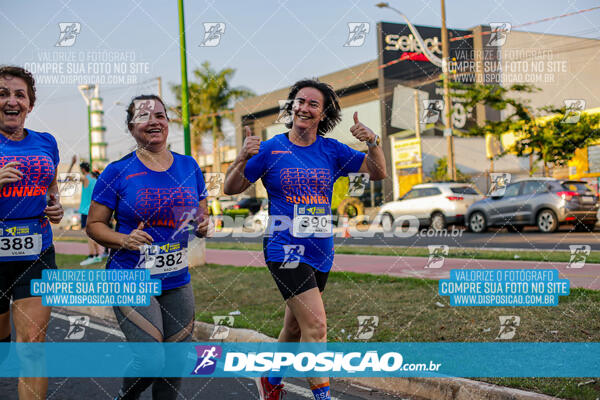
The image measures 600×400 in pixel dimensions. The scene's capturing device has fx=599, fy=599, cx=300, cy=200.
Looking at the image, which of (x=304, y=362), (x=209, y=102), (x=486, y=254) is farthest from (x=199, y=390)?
(x=209, y=102)

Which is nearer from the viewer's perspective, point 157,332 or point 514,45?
point 157,332

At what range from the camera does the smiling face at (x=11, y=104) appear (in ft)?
11.9

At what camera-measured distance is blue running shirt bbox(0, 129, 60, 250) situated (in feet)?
11.8

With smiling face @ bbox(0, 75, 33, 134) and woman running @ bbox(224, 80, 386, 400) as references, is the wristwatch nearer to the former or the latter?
woman running @ bbox(224, 80, 386, 400)

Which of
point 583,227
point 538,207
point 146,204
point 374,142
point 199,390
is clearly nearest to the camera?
point 146,204

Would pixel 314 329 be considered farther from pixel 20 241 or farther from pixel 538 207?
pixel 538 207

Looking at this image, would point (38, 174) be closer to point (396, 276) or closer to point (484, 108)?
point (396, 276)

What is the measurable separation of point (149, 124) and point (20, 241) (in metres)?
1.12

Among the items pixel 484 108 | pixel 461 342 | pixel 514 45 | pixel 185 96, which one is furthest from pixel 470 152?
pixel 461 342

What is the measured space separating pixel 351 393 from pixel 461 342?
110cm

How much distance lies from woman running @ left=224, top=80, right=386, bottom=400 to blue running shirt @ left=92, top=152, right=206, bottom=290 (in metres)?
0.54

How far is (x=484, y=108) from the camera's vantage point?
115 feet

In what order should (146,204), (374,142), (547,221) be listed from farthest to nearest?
(547,221) < (374,142) < (146,204)

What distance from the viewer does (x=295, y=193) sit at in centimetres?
366
